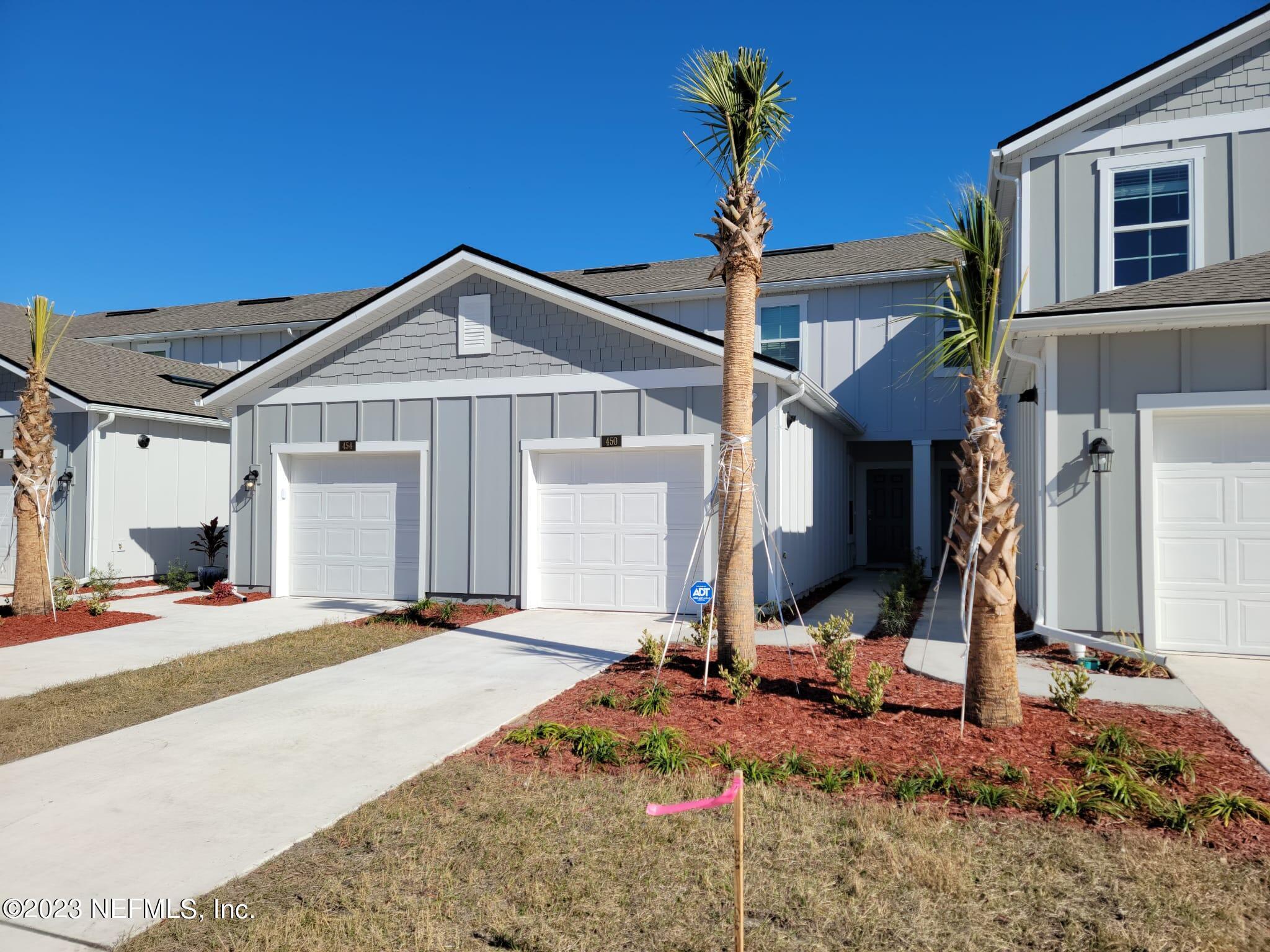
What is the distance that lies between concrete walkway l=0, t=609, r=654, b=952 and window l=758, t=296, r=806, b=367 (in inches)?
408

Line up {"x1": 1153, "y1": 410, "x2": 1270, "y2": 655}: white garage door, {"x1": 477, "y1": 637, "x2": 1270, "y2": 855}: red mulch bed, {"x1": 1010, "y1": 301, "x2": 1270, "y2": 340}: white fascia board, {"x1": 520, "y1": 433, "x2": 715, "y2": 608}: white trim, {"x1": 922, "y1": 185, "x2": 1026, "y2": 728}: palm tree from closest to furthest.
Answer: {"x1": 477, "y1": 637, "x2": 1270, "y2": 855}: red mulch bed, {"x1": 922, "y1": 185, "x2": 1026, "y2": 728}: palm tree, {"x1": 1010, "y1": 301, "x2": 1270, "y2": 340}: white fascia board, {"x1": 1153, "y1": 410, "x2": 1270, "y2": 655}: white garage door, {"x1": 520, "y1": 433, "x2": 715, "y2": 608}: white trim

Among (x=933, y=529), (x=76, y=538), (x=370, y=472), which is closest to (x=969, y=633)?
(x=370, y=472)

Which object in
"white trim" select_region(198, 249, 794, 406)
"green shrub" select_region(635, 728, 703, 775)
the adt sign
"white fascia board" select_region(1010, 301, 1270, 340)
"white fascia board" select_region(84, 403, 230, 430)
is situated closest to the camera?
"green shrub" select_region(635, 728, 703, 775)

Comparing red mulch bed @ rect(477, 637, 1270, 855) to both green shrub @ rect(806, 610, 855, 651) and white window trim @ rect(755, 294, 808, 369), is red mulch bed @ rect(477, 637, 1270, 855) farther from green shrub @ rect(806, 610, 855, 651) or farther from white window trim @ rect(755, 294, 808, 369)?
white window trim @ rect(755, 294, 808, 369)

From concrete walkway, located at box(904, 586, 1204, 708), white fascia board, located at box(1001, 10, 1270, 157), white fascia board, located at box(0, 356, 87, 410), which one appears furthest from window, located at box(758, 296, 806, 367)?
white fascia board, located at box(0, 356, 87, 410)

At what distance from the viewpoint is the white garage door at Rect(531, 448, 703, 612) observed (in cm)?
1066

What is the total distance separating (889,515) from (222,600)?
46.2ft

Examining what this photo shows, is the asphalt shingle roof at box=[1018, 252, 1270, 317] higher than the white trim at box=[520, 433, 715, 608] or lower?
higher

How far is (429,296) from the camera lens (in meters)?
12.0

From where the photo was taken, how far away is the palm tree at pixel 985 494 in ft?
16.9

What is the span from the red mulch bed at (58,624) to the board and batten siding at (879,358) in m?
11.5

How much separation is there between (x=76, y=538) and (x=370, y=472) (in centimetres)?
588

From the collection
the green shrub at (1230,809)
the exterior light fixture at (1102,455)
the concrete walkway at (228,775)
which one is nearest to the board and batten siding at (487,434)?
the concrete walkway at (228,775)

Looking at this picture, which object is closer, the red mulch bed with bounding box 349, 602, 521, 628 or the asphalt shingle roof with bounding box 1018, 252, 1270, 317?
the asphalt shingle roof with bounding box 1018, 252, 1270, 317
